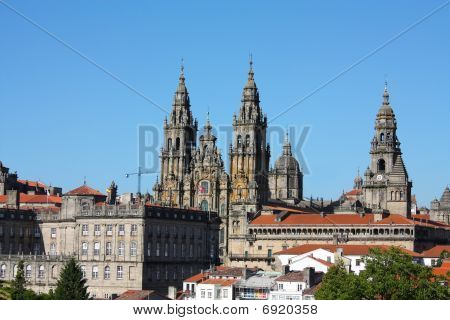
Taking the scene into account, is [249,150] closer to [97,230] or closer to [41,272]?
[97,230]

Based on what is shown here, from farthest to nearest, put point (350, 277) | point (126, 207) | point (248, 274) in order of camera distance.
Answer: point (126, 207), point (248, 274), point (350, 277)

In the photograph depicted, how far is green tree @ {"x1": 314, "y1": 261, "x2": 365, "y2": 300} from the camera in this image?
6406cm

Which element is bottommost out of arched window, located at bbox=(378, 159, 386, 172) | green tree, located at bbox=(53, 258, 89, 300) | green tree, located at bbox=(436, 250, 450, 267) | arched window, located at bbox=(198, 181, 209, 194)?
green tree, located at bbox=(53, 258, 89, 300)

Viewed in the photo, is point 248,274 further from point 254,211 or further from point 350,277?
point 254,211

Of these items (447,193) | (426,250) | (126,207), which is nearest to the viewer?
(126,207)

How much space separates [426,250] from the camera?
125 metres

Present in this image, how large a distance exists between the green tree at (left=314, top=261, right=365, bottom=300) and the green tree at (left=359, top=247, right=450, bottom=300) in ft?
1.73

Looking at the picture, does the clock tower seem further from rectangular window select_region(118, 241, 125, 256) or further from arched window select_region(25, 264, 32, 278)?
arched window select_region(25, 264, 32, 278)

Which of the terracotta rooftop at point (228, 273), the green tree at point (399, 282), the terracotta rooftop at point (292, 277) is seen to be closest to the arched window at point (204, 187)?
the terracotta rooftop at point (228, 273)

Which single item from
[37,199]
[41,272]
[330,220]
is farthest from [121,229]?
[37,199]

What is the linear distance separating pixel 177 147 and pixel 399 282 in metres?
94.1

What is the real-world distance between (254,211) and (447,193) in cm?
7191

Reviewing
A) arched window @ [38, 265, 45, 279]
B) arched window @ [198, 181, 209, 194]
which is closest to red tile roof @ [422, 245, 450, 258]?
arched window @ [198, 181, 209, 194]
